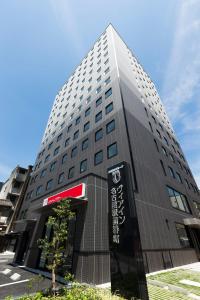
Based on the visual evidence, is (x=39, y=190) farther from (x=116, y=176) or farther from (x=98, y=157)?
(x=116, y=176)

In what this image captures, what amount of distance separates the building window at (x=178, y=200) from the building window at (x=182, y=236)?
216 centimetres

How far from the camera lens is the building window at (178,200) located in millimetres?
19516

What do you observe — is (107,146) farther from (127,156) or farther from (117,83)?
(117,83)

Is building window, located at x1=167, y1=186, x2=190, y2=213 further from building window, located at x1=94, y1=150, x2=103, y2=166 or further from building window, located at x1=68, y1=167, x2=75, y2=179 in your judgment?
building window, located at x1=68, y1=167, x2=75, y2=179

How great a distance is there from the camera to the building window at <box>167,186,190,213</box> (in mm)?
19516

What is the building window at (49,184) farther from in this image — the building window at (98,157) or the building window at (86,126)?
the building window at (98,157)

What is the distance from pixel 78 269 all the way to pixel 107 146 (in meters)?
11.3

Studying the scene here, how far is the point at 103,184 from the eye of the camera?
13.4 meters

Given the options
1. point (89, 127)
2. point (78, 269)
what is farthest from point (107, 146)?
point (78, 269)

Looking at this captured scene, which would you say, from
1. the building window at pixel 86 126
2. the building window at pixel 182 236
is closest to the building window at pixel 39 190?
the building window at pixel 86 126

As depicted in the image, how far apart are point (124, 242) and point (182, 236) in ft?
45.0

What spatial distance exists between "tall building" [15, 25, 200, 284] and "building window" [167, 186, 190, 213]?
0.15 m

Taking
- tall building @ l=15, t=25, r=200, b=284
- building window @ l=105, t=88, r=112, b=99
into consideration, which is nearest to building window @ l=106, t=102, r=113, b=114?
tall building @ l=15, t=25, r=200, b=284

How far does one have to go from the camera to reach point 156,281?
30.8ft
